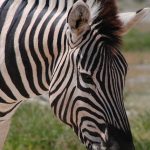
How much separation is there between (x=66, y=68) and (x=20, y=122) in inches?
190

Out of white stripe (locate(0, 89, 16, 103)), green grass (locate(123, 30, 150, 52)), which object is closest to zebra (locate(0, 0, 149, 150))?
white stripe (locate(0, 89, 16, 103))

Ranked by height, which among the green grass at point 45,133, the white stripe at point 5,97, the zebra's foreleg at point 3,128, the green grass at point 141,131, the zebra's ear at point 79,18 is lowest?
the green grass at point 141,131

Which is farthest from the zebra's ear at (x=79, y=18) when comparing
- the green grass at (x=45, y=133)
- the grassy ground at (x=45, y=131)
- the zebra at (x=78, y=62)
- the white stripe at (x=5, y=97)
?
the green grass at (x=45, y=133)

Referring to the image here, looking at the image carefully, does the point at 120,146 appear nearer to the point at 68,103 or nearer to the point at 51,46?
the point at 68,103

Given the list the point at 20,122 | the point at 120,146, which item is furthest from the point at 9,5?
the point at 20,122

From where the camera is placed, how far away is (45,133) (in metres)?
8.15

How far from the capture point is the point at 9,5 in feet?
14.7

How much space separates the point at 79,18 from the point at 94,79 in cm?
37

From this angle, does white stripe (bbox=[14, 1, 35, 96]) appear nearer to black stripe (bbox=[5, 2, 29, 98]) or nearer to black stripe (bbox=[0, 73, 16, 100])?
black stripe (bbox=[5, 2, 29, 98])

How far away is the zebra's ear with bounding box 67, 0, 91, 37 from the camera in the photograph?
3.85m

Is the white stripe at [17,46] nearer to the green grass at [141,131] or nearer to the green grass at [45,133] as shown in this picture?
the green grass at [45,133]

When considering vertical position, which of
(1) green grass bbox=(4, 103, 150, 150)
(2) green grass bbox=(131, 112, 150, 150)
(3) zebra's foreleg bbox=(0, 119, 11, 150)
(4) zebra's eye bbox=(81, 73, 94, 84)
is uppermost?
(4) zebra's eye bbox=(81, 73, 94, 84)

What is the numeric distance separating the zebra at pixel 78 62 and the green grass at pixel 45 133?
3065 mm

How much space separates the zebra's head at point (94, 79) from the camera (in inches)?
151
